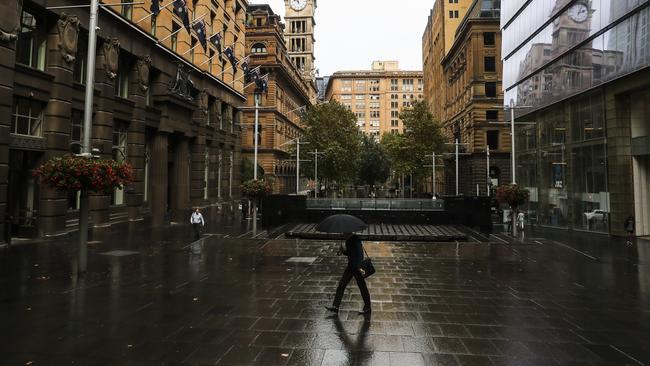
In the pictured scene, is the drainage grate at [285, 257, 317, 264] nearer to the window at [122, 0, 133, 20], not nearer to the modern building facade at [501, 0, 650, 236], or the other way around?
the modern building facade at [501, 0, 650, 236]

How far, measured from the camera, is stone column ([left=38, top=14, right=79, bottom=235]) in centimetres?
1864

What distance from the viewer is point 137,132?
26766 mm

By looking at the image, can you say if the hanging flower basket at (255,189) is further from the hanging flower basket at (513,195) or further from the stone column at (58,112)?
the hanging flower basket at (513,195)

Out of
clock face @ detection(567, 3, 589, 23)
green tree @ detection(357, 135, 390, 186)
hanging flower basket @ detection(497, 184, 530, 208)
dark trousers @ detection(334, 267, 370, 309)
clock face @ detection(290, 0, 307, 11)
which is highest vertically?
clock face @ detection(290, 0, 307, 11)

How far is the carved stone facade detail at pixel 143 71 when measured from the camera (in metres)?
26.5

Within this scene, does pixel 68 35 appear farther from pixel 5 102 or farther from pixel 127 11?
pixel 127 11

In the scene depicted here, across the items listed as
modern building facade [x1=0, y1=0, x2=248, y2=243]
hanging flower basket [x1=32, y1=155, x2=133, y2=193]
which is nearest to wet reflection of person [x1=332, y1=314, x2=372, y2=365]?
hanging flower basket [x1=32, y1=155, x2=133, y2=193]

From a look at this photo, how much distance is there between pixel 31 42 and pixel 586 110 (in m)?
33.4

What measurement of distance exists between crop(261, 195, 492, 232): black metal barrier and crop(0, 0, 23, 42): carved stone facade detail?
15048 mm

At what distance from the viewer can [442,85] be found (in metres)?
78.8

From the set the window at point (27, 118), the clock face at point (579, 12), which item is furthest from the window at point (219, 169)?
the clock face at point (579, 12)

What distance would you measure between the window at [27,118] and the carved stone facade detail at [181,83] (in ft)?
39.5

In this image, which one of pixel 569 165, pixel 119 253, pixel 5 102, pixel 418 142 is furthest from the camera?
pixel 418 142

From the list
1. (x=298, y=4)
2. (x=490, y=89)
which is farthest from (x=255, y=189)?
(x=298, y=4)
